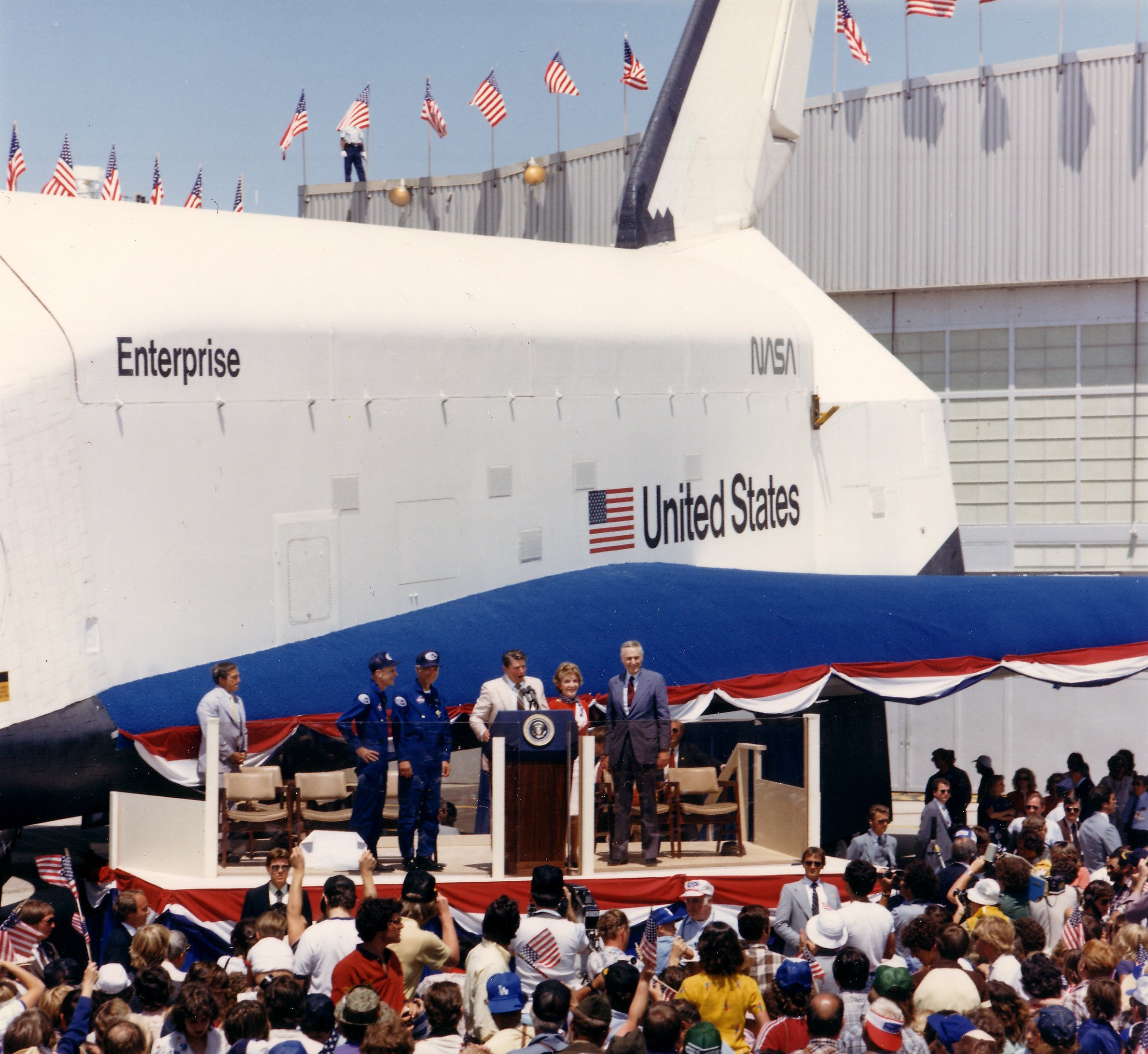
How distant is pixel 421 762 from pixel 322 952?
247 cm

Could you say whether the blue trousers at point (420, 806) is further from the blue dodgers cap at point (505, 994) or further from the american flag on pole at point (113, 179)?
the american flag on pole at point (113, 179)

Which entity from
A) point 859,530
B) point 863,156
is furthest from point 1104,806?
point 863,156

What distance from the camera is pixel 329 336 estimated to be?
34.9 feet

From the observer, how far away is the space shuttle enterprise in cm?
887

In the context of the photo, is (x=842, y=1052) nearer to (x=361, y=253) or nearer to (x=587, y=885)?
(x=587, y=885)

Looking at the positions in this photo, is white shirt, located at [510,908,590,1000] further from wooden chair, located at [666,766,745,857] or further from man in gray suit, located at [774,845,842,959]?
wooden chair, located at [666,766,745,857]

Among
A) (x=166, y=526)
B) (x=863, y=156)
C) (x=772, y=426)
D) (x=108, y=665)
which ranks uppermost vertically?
(x=863, y=156)

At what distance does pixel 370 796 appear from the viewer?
9023mm

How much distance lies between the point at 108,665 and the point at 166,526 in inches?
39.9

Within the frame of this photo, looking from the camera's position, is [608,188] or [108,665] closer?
[108,665]

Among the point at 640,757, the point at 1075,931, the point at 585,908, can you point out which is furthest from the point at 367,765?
the point at 1075,931

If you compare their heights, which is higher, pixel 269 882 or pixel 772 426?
pixel 772 426

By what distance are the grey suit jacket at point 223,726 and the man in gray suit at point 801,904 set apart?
350 cm

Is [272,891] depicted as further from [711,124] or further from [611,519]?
[711,124]
